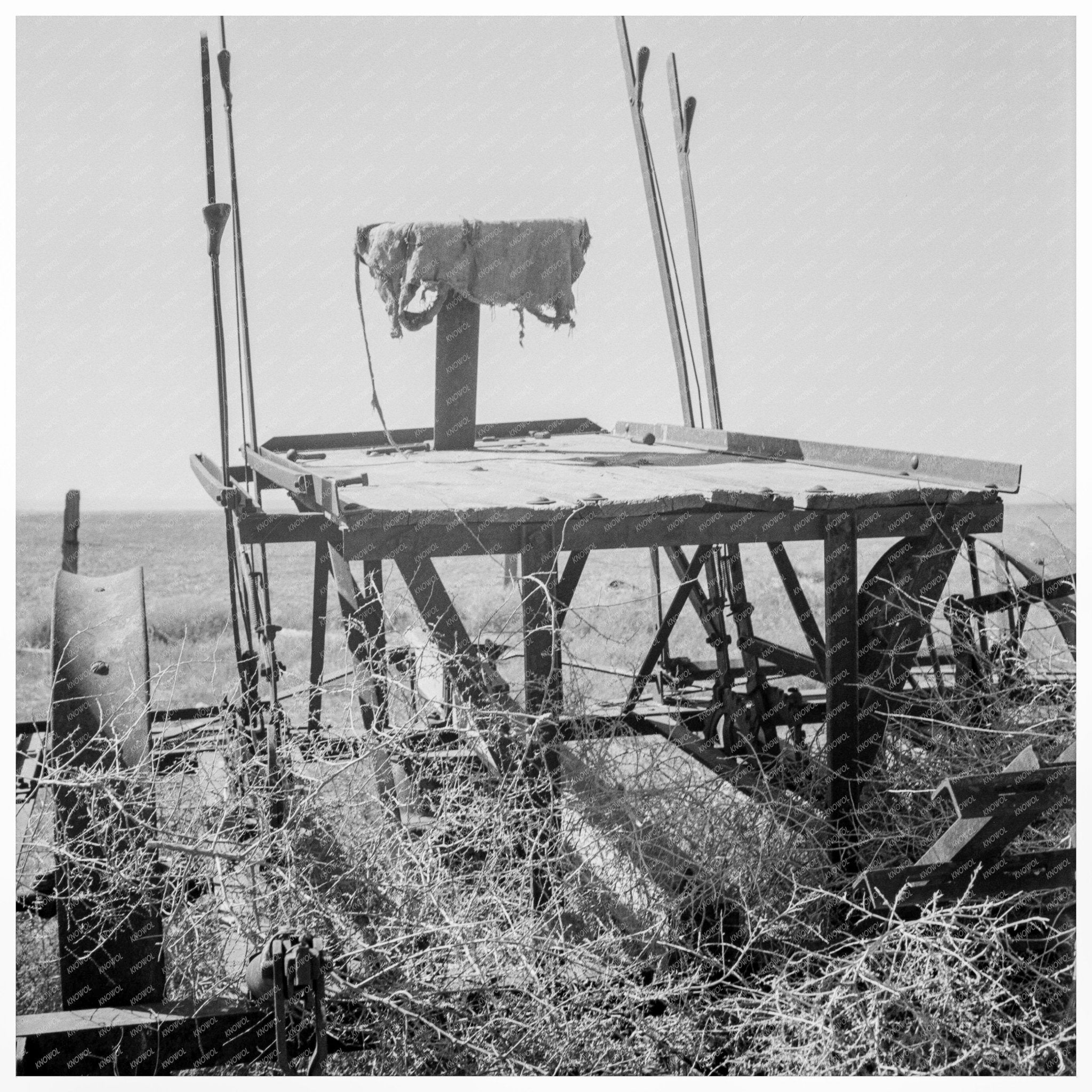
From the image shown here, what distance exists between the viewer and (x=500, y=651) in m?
4.25

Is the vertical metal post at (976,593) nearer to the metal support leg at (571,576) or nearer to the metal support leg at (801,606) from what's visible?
the metal support leg at (801,606)

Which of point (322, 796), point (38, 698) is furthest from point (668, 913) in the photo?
point (38, 698)

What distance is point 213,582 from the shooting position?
18.4 meters

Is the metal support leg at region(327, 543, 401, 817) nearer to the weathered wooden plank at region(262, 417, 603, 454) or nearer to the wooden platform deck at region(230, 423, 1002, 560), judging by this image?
the wooden platform deck at region(230, 423, 1002, 560)

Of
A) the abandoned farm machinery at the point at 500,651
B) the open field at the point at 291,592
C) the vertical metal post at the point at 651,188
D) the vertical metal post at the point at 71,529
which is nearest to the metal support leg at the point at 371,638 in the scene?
the abandoned farm machinery at the point at 500,651

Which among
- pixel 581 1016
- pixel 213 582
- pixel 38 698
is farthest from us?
pixel 213 582

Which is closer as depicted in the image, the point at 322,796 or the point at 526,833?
the point at 526,833

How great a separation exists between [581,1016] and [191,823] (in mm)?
1429

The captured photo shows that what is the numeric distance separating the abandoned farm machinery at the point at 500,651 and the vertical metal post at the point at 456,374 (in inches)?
0.7

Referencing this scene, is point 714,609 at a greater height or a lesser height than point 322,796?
greater

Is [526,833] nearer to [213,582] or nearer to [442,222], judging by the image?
[442,222]

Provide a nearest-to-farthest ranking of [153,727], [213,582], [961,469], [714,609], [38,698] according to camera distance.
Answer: [961,469] → [714,609] → [153,727] → [38,698] → [213,582]

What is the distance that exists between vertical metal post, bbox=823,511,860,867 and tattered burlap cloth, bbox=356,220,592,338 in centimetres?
232

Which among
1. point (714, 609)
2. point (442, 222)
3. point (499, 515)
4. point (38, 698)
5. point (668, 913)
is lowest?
point (38, 698)
